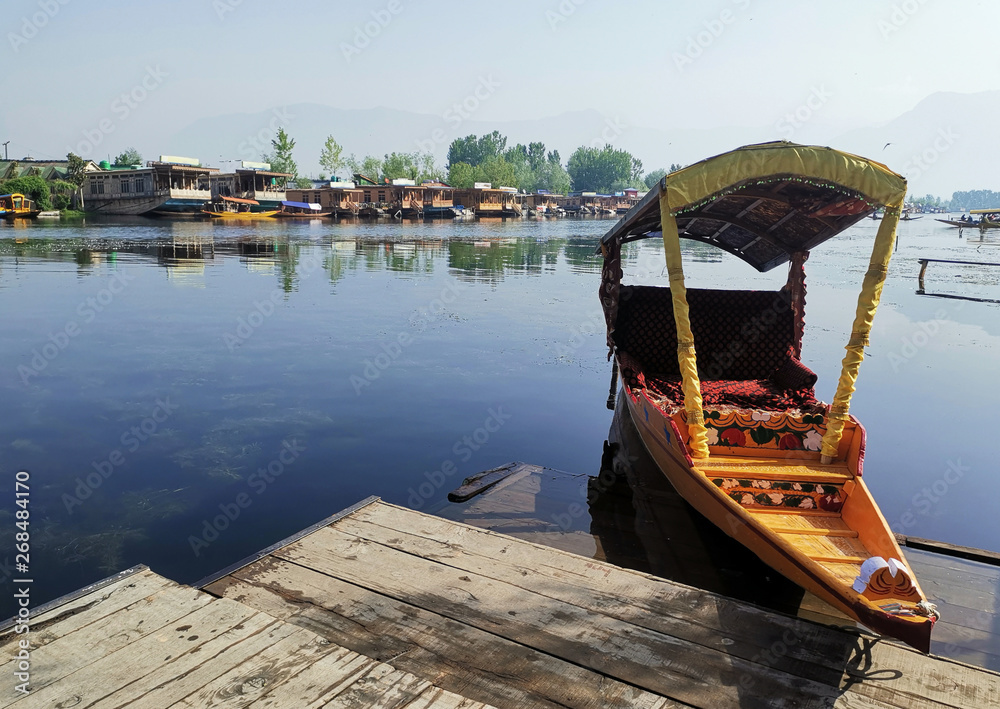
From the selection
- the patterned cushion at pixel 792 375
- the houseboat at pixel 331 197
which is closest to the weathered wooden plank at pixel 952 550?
the patterned cushion at pixel 792 375

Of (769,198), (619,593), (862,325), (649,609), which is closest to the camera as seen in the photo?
(649,609)

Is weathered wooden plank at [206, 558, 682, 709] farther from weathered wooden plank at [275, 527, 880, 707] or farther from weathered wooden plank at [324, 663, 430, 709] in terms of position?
weathered wooden plank at [324, 663, 430, 709]

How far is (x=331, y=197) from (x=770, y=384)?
66518 millimetres

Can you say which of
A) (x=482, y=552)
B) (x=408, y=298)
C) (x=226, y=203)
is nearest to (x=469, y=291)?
(x=408, y=298)

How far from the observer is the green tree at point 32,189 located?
183 ft

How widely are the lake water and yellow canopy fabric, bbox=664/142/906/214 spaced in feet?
10.3

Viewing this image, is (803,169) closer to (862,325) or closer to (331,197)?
(862,325)

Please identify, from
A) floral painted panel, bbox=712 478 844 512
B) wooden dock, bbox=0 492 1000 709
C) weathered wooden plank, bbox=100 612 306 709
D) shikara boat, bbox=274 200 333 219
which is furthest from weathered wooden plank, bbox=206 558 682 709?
shikara boat, bbox=274 200 333 219

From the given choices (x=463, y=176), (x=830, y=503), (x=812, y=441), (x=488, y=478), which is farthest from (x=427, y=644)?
(x=463, y=176)

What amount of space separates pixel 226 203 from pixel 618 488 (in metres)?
60.6

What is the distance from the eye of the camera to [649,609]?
3.77 metres

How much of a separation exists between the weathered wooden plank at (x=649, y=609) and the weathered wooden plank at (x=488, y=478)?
197 cm

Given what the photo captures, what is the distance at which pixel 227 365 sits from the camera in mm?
11125

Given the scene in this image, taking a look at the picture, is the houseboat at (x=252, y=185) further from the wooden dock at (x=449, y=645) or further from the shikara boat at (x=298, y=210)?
the wooden dock at (x=449, y=645)
